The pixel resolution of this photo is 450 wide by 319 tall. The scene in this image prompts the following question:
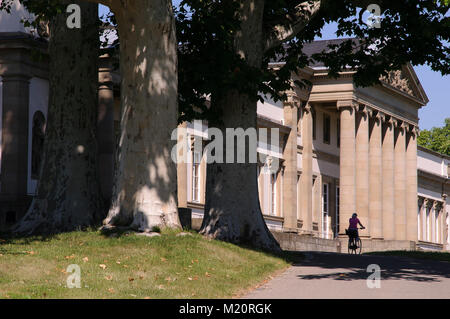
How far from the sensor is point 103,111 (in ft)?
126

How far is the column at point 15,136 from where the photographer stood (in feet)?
116

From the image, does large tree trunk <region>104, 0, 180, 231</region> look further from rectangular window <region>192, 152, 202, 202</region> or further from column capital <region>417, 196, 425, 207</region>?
column capital <region>417, 196, 425, 207</region>

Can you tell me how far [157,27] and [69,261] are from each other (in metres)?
5.56

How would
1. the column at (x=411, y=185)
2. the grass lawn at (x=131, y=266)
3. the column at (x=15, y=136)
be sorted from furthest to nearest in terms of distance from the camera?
the column at (x=411, y=185) < the column at (x=15, y=136) < the grass lawn at (x=131, y=266)

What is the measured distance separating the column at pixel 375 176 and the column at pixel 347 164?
3.68 meters

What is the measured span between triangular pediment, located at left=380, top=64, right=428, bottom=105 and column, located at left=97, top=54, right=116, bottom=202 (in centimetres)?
3052

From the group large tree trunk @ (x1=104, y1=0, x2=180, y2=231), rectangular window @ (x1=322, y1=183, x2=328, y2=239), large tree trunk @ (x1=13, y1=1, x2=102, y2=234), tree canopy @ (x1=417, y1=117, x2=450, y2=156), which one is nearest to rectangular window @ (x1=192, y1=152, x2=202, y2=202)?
rectangular window @ (x1=322, y1=183, x2=328, y2=239)

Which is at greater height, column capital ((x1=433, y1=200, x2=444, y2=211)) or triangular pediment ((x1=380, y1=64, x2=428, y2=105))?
triangular pediment ((x1=380, y1=64, x2=428, y2=105))

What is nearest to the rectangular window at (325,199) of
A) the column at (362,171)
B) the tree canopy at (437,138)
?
the column at (362,171)

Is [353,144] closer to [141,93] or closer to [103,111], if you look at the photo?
[103,111]

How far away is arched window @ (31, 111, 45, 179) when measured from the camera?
36.4 meters

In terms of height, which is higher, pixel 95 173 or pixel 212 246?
pixel 95 173

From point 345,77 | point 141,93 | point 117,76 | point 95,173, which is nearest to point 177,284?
point 141,93

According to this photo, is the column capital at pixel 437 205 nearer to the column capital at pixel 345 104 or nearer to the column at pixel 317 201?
the column at pixel 317 201
